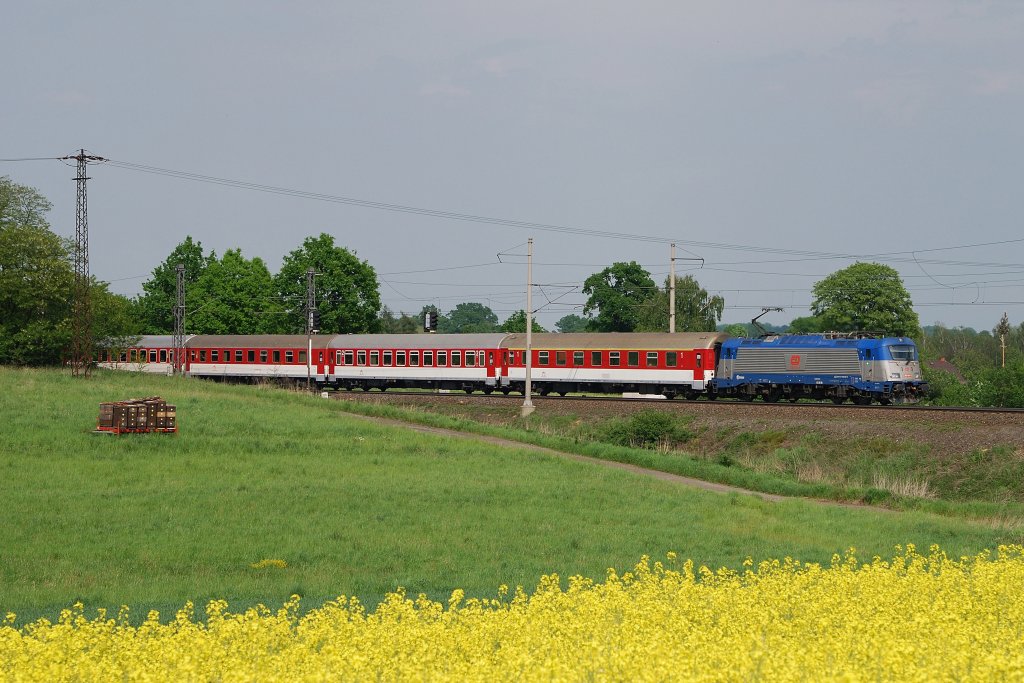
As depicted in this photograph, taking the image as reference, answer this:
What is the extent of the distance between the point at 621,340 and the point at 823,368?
39.4ft

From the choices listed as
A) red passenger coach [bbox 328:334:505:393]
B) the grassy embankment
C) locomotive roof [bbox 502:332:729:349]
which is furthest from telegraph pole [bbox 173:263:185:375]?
the grassy embankment

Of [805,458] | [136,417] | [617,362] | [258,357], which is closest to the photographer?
[136,417]

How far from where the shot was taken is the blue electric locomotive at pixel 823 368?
184 ft

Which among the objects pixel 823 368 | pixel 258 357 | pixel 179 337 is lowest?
pixel 823 368

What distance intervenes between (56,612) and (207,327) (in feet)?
309

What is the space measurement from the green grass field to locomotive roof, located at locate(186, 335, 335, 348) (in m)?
34.4

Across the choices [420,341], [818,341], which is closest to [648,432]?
[818,341]

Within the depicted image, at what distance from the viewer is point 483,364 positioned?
69.5m

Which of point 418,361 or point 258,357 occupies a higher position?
point 258,357

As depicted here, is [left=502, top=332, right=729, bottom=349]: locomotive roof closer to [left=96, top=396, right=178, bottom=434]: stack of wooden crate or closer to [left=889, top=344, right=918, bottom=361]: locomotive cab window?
[left=889, top=344, right=918, bottom=361]: locomotive cab window

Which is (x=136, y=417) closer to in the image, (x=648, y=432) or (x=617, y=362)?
(x=648, y=432)

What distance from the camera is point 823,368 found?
57781 mm

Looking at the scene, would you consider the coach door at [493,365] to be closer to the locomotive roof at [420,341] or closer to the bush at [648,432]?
the locomotive roof at [420,341]

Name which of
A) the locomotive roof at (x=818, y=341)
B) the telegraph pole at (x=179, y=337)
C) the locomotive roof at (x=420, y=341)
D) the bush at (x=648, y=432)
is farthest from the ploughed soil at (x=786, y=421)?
the telegraph pole at (x=179, y=337)
